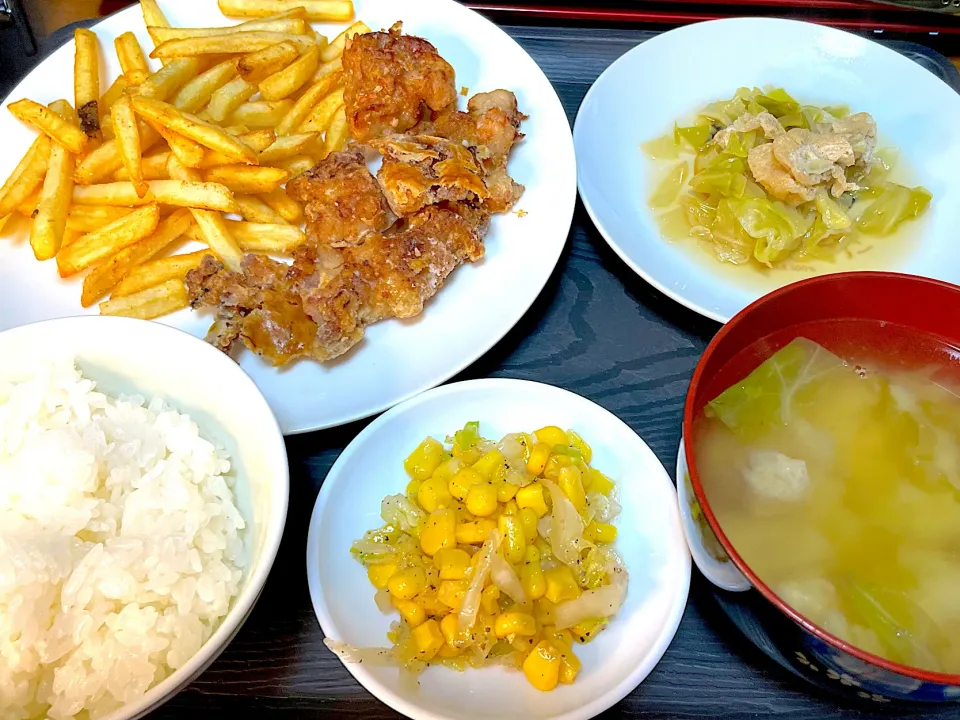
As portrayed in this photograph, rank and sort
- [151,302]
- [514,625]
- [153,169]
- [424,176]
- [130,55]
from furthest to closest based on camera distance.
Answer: [130,55], [153,169], [424,176], [151,302], [514,625]

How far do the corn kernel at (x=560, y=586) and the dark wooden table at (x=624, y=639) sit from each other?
0.35 meters

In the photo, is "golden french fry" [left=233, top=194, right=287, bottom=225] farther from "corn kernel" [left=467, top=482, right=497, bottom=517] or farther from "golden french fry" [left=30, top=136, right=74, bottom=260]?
"corn kernel" [left=467, top=482, right=497, bottom=517]

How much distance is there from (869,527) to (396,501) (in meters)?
1.28

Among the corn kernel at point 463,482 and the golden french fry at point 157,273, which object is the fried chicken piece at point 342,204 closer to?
the golden french fry at point 157,273

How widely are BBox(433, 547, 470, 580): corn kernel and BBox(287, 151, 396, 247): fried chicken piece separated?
1.18 m

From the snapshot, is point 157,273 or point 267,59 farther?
point 267,59

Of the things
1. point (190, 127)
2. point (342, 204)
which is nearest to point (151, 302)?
point (190, 127)

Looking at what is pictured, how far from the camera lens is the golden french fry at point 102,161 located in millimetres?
2676

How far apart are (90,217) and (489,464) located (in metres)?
1.83

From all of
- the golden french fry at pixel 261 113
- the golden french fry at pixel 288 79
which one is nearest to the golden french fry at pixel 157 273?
the golden french fry at pixel 261 113

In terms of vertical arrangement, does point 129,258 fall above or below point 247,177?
below

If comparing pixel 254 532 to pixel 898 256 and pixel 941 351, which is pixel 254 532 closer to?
pixel 941 351

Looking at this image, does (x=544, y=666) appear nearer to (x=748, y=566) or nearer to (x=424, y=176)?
(x=748, y=566)

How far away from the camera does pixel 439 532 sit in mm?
1977
